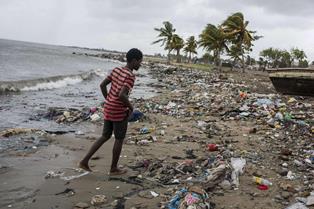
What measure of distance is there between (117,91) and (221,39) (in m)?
43.6

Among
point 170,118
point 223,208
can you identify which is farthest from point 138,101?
point 223,208

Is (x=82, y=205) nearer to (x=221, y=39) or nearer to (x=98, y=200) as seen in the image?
(x=98, y=200)

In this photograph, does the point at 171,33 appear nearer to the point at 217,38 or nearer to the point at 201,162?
the point at 217,38

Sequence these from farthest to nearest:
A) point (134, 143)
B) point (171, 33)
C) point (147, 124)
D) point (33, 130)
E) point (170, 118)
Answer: point (171, 33)
point (170, 118)
point (147, 124)
point (33, 130)
point (134, 143)

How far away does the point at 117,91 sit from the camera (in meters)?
4.72

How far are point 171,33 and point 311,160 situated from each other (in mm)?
56998

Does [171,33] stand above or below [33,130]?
above

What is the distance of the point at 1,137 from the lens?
7.14 metres

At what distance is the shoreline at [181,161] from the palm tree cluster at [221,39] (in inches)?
1265

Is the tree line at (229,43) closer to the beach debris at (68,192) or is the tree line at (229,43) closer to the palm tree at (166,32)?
the palm tree at (166,32)

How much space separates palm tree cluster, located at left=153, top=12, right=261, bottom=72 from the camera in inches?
1599

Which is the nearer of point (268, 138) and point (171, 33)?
point (268, 138)

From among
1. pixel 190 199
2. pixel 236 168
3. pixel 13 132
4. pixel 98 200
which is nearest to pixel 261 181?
pixel 236 168

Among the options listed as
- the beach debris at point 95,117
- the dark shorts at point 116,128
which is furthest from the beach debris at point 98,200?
the beach debris at point 95,117
